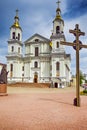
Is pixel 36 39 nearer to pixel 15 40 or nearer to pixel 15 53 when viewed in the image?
pixel 15 40

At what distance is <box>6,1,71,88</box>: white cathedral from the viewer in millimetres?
43906

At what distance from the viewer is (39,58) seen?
47.7 m

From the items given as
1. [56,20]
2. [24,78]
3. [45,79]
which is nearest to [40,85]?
[45,79]

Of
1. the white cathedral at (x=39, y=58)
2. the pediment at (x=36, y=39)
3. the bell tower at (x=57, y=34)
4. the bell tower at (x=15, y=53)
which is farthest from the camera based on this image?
the pediment at (x=36, y=39)

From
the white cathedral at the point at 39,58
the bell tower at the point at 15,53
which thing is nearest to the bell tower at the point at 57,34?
the white cathedral at the point at 39,58

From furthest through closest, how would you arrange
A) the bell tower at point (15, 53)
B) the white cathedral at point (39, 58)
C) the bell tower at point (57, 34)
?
1. the bell tower at point (15, 53)
2. the bell tower at point (57, 34)
3. the white cathedral at point (39, 58)

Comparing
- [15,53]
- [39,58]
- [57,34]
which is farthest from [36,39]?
[15,53]

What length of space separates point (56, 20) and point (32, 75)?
16.2 metres

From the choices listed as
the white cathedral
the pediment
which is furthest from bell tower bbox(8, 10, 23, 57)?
the pediment

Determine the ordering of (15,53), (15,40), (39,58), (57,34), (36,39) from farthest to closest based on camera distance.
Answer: (36,39)
(15,40)
(15,53)
(39,58)
(57,34)

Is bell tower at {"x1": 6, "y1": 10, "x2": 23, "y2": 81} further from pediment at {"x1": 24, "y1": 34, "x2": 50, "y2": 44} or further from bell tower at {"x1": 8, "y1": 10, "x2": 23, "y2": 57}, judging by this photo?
pediment at {"x1": 24, "y1": 34, "x2": 50, "y2": 44}

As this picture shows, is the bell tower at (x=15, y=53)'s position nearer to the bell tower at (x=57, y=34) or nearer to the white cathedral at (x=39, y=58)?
the white cathedral at (x=39, y=58)

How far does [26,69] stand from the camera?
4862 centimetres

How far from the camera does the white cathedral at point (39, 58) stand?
43.9 meters
